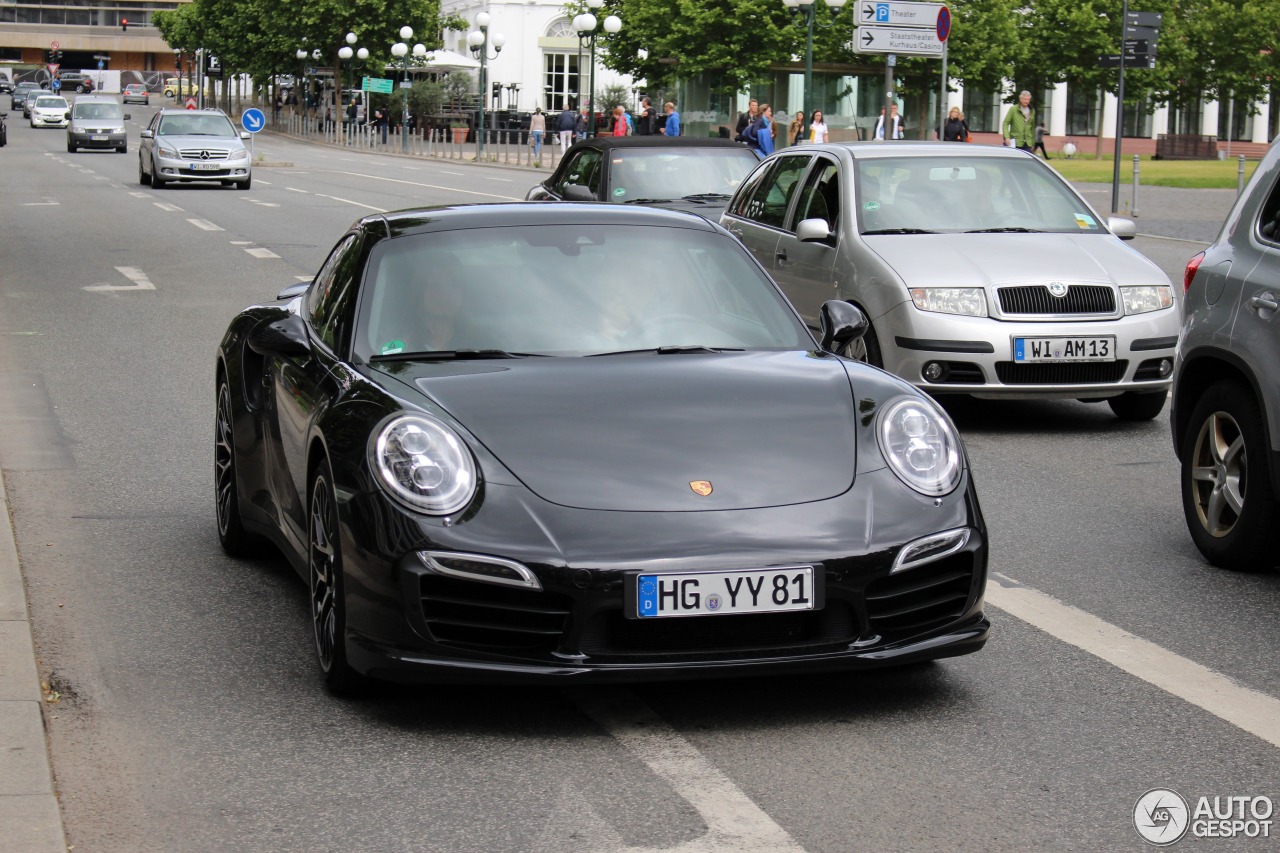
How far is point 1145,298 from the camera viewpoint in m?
9.78

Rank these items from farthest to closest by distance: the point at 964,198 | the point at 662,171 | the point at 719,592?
the point at 662,171, the point at 964,198, the point at 719,592

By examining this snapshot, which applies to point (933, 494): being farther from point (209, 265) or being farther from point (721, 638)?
point (209, 265)

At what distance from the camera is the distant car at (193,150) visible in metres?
35.8

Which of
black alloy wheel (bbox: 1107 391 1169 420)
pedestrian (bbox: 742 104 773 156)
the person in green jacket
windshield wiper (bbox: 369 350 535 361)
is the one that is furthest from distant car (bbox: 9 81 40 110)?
windshield wiper (bbox: 369 350 535 361)

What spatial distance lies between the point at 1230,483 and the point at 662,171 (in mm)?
9818

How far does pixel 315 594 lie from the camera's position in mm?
5031

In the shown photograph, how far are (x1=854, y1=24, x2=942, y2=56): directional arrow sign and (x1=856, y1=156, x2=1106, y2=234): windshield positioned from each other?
2285cm

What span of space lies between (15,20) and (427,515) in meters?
202

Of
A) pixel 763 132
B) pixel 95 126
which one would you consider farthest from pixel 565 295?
pixel 95 126

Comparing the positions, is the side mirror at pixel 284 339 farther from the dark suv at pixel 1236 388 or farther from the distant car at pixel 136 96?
the distant car at pixel 136 96
